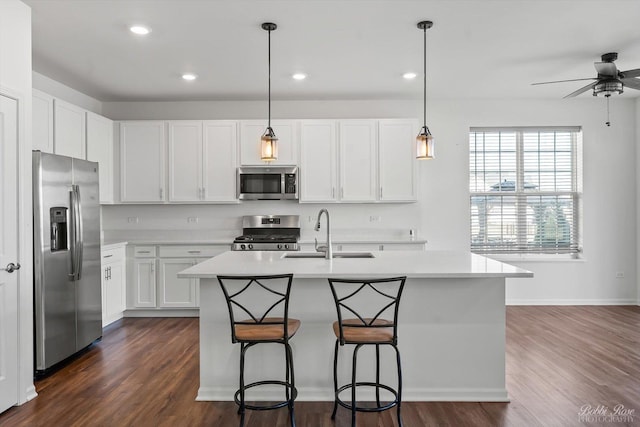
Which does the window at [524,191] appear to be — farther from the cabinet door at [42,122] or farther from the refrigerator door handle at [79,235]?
the cabinet door at [42,122]

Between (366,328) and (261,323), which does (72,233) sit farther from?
(366,328)

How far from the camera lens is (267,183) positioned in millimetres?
5359

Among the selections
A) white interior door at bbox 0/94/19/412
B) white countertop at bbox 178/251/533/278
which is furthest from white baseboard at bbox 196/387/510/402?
white interior door at bbox 0/94/19/412

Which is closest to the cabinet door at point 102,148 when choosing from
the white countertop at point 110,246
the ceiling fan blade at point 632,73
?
the white countertop at point 110,246

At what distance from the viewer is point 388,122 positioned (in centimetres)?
531

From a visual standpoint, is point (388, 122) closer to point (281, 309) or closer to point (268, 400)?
point (281, 309)

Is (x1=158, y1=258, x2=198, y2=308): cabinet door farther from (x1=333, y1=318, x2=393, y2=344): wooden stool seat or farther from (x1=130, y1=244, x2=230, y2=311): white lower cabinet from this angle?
(x1=333, y1=318, x2=393, y2=344): wooden stool seat

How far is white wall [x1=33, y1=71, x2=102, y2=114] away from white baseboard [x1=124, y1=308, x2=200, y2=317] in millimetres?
2522

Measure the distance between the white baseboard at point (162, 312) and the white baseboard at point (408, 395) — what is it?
2.34 metres

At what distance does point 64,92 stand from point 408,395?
4.69 m

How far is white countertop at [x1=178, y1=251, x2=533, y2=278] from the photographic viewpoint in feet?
8.79

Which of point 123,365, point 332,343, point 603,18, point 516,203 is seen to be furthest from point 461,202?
point 123,365

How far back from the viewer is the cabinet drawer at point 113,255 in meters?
4.62

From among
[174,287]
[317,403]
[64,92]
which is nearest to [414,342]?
[317,403]
